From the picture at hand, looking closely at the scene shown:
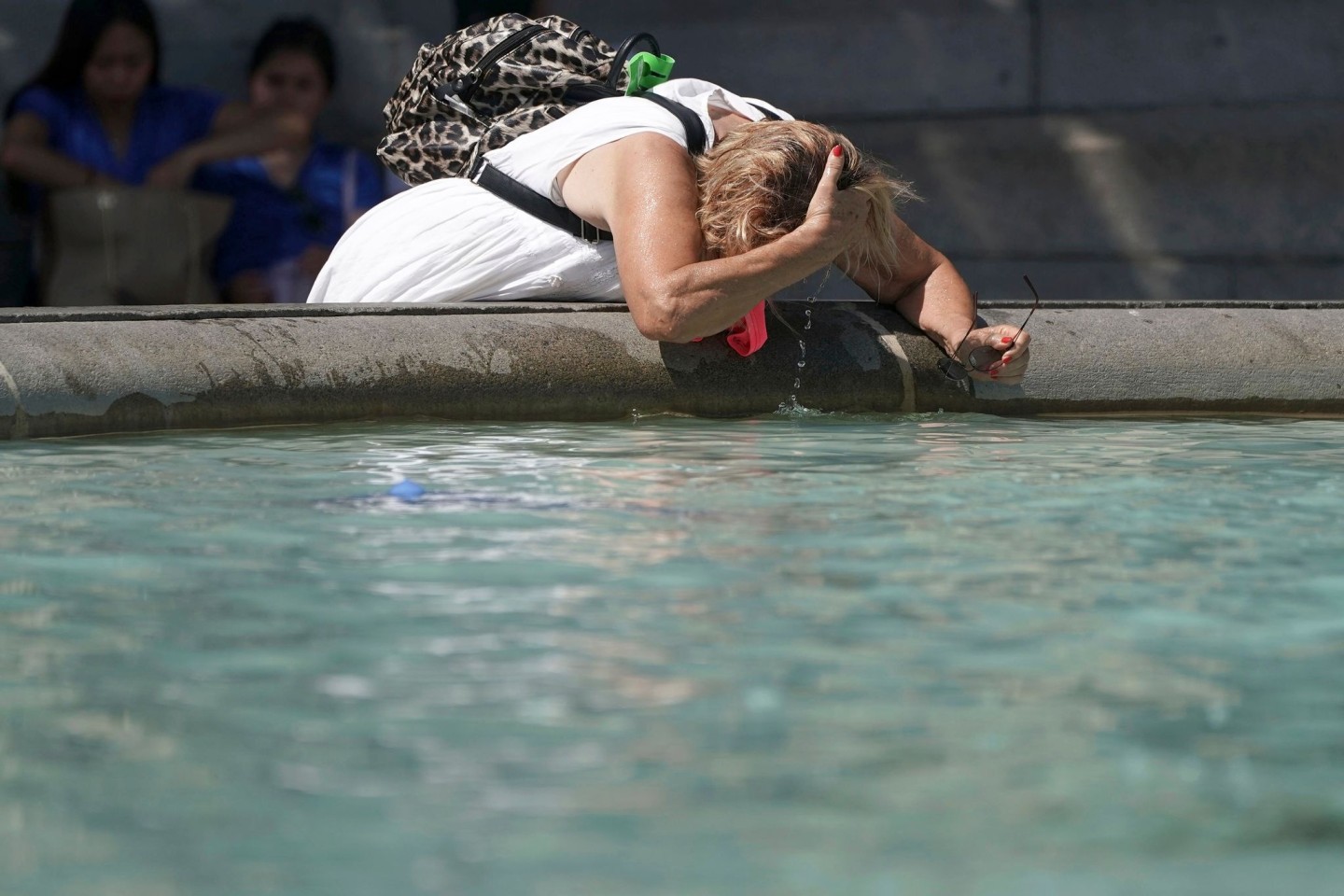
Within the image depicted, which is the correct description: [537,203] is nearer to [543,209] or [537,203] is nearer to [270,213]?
[543,209]

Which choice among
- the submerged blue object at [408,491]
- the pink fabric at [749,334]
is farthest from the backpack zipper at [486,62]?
the submerged blue object at [408,491]

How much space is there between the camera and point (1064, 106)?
26.0 feet

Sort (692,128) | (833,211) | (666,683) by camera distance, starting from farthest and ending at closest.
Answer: (692,128) < (833,211) < (666,683)

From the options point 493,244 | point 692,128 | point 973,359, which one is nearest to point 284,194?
point 493,244

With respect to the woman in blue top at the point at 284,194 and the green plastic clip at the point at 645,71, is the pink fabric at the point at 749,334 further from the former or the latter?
the woman in blue top at the point at 284,194

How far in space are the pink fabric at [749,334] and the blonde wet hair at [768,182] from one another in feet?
0.94

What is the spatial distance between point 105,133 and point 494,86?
392 cm

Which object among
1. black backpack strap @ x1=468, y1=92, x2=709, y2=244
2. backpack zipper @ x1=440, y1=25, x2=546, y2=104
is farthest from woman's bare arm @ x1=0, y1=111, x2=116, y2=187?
black backpack strap @ x1=468, y1=92, x2=709, y2=244

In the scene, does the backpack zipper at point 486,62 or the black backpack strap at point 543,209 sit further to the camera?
the backpack zipper at point 486,62

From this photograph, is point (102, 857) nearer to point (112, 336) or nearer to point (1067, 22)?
point (112, 336)

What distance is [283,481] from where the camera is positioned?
3.24 meters

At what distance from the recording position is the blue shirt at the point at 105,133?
8.14 m

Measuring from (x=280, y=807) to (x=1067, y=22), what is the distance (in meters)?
6.97

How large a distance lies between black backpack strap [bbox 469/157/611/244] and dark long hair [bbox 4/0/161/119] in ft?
13.7
